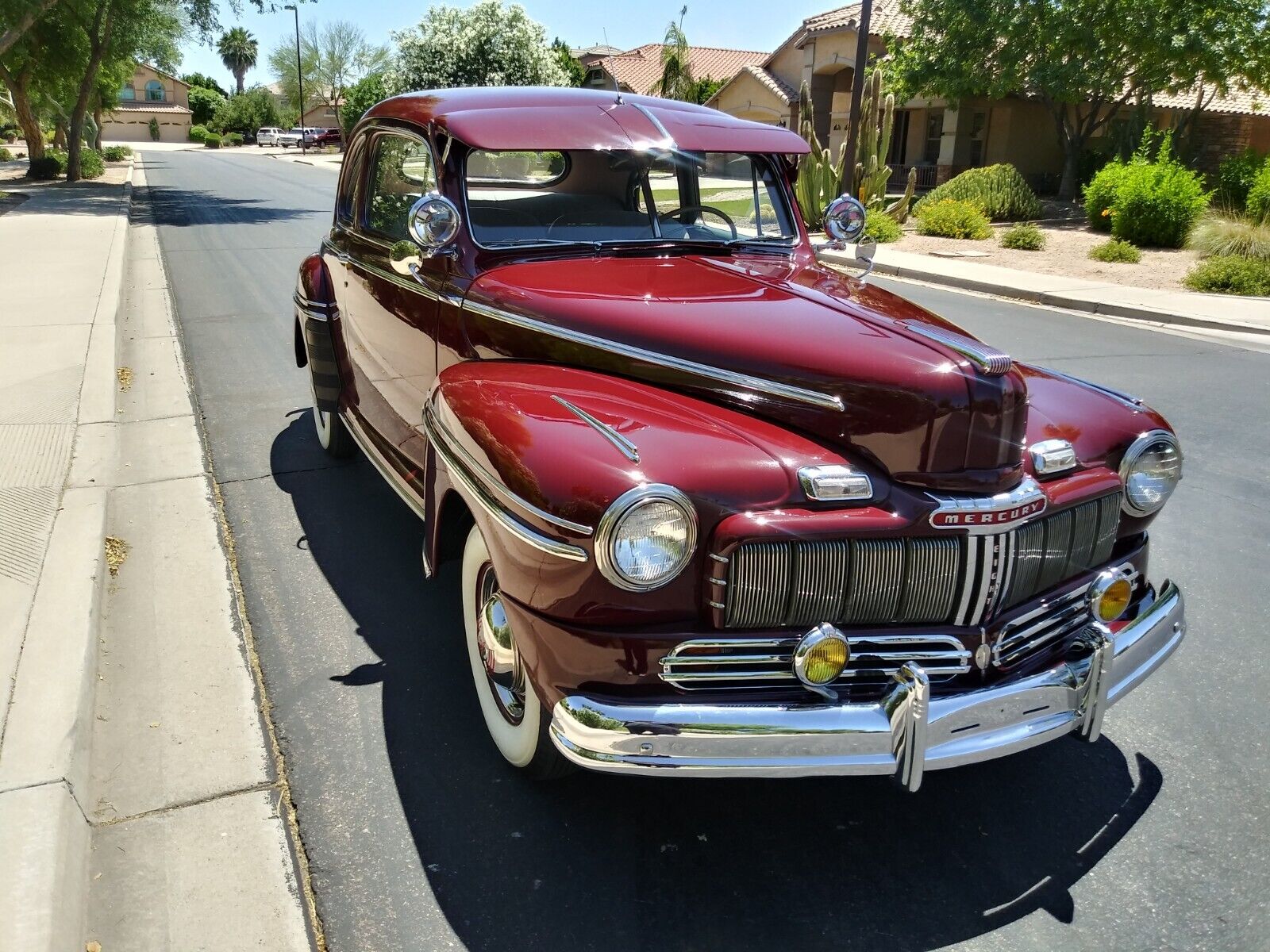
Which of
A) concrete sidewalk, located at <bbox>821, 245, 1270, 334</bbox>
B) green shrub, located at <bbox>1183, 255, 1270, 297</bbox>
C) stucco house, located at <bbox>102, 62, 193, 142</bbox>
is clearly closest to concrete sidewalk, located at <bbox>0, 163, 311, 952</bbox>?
concrete sidewalk, located at <bbox>821, 245, 1270, 334</bbox>

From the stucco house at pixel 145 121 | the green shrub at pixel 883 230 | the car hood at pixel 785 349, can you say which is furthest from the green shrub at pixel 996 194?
the stucco house at pixel 145 121

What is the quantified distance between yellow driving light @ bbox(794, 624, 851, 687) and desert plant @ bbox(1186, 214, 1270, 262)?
553 inches

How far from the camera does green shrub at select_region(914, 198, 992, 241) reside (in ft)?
59.7

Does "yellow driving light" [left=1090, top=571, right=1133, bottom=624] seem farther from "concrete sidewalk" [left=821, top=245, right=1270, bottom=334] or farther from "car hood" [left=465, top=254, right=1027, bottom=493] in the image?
"concrete sidewalk" [left=821, top=245, right=1270, bottom=334]

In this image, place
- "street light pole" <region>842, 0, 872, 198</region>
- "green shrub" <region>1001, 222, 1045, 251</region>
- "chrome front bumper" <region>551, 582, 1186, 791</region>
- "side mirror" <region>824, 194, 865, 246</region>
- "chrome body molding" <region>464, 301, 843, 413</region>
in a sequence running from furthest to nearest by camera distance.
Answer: "street light pole" <region>842, 0, 872, 198</region>, "green shrub" <region>1001, 222, 1045, 251</region>, "side mirror" <region>824, 194, 865, 246</region>, "chrome body molding" <region>464, 301, 843, 413</region>, "chrome front bumper" <region>551, 582, 1186, 791</region>

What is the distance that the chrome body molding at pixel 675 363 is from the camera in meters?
2.71

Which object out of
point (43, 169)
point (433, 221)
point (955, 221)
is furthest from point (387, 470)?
point (43, 169)

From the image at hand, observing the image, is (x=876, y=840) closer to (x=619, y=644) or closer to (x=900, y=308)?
(x=619, y=644)

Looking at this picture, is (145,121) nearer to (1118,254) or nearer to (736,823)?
(1118,254)

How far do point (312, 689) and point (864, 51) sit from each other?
18.2 m

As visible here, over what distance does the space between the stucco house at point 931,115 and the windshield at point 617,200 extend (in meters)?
22.6

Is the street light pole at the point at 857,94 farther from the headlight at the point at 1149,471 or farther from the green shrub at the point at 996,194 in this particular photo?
the headlight at the point at 1149,471

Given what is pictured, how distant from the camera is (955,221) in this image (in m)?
18.3

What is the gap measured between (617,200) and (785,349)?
145cm
